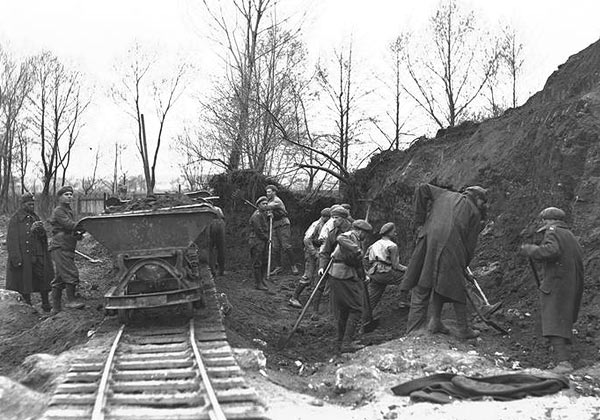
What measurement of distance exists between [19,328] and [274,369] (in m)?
4.33

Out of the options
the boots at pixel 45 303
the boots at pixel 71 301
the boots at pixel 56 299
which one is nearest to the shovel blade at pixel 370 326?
the boots at pixel 71 301

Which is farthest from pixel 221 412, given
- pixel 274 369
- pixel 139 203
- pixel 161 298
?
pixel 139 203

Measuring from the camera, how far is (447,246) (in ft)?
26.5

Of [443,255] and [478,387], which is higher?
[443,255]

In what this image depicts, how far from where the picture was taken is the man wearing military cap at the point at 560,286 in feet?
22.4

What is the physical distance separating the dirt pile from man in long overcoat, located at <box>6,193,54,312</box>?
6814 mm

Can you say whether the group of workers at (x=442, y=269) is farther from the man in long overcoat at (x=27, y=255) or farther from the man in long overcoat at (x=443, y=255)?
the man in long overcoat at (x=27, y=255)

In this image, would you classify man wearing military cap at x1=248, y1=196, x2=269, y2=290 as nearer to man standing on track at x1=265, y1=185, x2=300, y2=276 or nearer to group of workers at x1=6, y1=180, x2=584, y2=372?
man standing on track at x1=265, y1=185, x2=300, y2=276

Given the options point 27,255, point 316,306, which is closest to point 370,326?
point 316,306

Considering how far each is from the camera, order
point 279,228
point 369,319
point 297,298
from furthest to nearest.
A: point 279,228
point 297,298
point 369,319

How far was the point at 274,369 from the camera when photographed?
741 cm

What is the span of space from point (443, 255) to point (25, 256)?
6688 mm

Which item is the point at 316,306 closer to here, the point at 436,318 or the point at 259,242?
the point at 259,242

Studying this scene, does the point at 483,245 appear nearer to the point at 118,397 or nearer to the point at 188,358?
the point at 188,358
